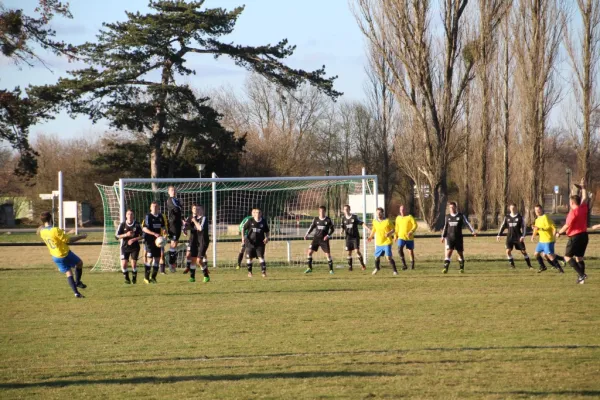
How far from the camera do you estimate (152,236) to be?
1705 cm

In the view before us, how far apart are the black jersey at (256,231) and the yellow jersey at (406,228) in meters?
4.55

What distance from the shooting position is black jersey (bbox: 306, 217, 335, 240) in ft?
64.3

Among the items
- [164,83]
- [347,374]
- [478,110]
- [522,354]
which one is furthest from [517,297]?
[478,110]

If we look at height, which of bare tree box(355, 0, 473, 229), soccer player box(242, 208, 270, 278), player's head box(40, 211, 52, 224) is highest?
bare tree box(355, 0, 473, 229)

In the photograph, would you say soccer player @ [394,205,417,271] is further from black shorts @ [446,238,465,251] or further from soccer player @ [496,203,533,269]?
soccer player @ [496,203,533,269]

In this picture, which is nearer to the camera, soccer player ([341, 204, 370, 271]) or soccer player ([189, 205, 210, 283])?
soccer player ([189, 205, 210, 283])

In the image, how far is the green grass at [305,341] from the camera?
275 inches

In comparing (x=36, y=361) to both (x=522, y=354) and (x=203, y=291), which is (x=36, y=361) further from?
(x=203, y=291)

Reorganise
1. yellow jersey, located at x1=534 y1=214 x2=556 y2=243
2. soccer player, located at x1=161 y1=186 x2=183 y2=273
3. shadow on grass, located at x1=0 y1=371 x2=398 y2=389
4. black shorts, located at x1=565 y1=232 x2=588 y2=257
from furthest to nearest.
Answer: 1. soccer player, located at x1=161 y1=186 x2=183 y2=273
2. yellow jersey, located at x1=534 y1=214 x2=556 y2=243
3. black shorts, located at x1=565 y1=232 x2=588 y2=257
4. shadow on grass, located at x1=0 y1=371 x2=398 y2=389

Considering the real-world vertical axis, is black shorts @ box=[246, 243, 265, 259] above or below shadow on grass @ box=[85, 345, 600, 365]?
above

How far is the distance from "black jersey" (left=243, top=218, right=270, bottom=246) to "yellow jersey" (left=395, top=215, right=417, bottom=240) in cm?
455

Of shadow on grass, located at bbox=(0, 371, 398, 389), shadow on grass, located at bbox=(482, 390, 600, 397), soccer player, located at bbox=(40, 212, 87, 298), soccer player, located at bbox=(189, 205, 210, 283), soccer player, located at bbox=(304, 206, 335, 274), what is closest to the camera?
shadow on grass, located at bbox=(482, 390, 600, 397)

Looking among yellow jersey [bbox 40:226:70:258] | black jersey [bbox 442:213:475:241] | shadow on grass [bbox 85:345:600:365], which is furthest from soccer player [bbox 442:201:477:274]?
shadow on grass [bbox 85:345:600:365]

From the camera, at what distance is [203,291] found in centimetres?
1540
